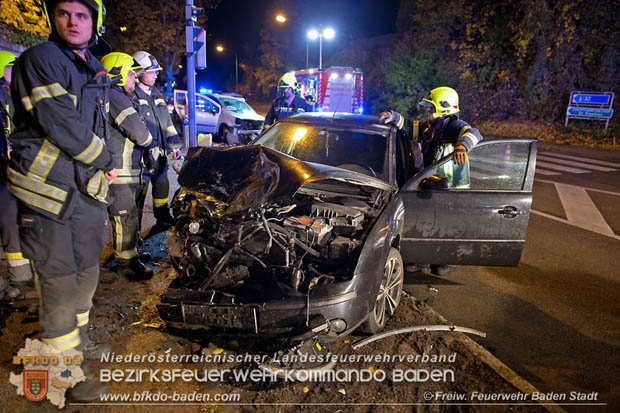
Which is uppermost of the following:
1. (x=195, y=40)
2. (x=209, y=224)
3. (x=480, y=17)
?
(x=480, y=17)

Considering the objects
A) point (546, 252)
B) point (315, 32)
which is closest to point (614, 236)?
point (546, 252)

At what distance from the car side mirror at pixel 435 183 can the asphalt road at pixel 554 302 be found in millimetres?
1090

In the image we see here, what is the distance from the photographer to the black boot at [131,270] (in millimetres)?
4043

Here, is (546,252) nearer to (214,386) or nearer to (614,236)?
(614,236)

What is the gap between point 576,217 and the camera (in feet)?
22.0

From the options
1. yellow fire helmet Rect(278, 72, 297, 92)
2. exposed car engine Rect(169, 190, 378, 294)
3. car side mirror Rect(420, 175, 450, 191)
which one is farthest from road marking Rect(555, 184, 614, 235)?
yellow fire helmet Rect(278, 72, 297, 92)

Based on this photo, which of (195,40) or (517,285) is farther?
(195,40)

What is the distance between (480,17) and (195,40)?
18.3 meters

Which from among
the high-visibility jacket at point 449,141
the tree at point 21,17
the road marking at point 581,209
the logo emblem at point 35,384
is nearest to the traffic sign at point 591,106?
the road marking at point 581,209

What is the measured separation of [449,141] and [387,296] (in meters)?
1.86

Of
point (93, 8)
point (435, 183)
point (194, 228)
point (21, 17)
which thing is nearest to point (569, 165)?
point (435, 183)

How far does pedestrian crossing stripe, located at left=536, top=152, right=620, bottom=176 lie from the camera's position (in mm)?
11009

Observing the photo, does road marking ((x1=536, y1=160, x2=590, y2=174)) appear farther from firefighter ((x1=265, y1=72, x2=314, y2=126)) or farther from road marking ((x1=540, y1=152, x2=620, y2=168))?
firefighter ((x1=265, y1=72, x2=314, y2=126))

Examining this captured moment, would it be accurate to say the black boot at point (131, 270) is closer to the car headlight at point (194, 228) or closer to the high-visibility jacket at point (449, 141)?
the car headlight at point (194, 228)
